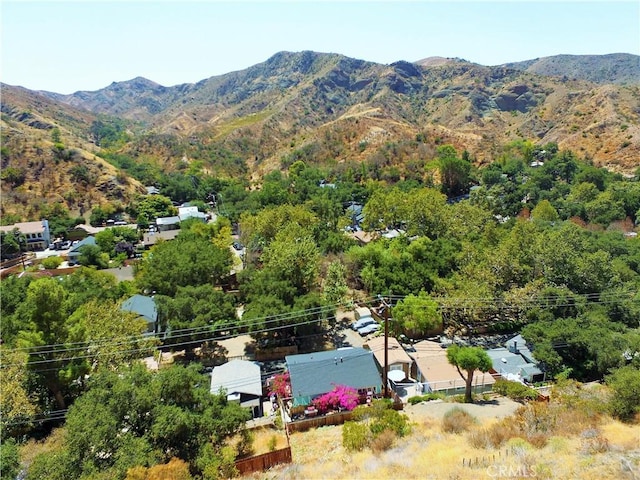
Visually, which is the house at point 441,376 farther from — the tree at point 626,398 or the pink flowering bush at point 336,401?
the tree at point 626,398

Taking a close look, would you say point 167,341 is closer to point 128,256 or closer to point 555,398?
point 555,398

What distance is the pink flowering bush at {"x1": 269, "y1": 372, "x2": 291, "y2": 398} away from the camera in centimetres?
2478

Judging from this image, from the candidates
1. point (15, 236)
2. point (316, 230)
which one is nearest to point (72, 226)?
point (15, 236)

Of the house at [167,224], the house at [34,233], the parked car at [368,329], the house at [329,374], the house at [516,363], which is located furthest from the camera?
the house at [167,224]

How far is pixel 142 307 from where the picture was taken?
3422 centimetres

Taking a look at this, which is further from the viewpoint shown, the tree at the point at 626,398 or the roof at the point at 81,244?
the roof at the point at 81,244

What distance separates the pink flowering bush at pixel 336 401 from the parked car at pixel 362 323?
10514 mm

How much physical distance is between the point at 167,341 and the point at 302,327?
401 inches

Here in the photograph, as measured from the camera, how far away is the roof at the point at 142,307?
1308 inches

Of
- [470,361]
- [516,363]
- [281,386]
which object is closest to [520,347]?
[516,363]

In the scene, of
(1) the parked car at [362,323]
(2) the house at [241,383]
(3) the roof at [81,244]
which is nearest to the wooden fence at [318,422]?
(2) the house at [241,383]

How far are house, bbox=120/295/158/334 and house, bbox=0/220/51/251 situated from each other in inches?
1449

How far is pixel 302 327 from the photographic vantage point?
30625mm

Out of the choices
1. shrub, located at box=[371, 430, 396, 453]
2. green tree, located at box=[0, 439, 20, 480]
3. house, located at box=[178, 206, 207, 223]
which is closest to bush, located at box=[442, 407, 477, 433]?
shrub, located at box=[371, 430, 396, 453]
